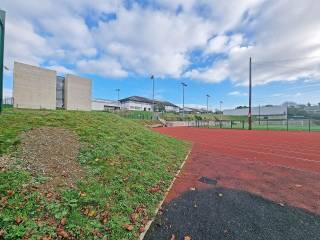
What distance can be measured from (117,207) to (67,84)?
52.9 metres

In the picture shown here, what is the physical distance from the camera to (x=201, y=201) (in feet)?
14.0

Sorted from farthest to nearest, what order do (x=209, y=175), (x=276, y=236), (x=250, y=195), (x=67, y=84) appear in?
(x=67, y=84)
(x=209, y=175)
(x=250, y=195)
(x=276, y=236)

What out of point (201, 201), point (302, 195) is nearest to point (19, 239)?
point (201, 201)

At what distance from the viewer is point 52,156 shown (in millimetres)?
4703

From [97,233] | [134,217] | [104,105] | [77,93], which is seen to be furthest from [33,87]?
[97,233]

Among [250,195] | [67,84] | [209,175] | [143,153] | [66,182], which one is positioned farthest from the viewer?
[67,84]

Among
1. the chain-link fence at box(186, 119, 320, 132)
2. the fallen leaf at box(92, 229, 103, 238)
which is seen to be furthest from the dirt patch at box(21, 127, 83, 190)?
the chain-link fence at box(186, 119, 320, 132)

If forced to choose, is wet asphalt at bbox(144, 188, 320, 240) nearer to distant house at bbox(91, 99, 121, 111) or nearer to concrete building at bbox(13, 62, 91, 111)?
concrete building at bbox(13, 62, 91, 111)

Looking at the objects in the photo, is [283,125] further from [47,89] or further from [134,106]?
[134,106]

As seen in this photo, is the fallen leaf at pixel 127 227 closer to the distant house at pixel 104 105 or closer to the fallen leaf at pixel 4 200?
the fallen leaf at pixel 4 200

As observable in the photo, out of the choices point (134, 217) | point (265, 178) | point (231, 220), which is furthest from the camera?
point (265, 178)

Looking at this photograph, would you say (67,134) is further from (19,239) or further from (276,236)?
(276,236)

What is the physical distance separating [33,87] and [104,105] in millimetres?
36652

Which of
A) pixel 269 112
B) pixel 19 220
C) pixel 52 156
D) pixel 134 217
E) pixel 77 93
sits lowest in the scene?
pixel 134 217
